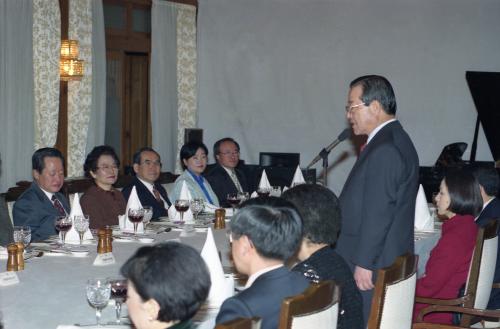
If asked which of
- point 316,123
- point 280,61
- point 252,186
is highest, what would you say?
point 280,61

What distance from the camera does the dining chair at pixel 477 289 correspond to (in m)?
3.69

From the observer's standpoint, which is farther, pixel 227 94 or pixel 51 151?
pixel 227 94

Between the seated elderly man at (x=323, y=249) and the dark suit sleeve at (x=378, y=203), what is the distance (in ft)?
1.73

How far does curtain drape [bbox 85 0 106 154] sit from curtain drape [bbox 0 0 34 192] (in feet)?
2.85

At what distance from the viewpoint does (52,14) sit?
299 inches

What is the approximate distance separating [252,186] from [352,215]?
4959 mm

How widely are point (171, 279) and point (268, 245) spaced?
536 mm

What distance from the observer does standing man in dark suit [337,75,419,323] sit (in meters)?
3.49

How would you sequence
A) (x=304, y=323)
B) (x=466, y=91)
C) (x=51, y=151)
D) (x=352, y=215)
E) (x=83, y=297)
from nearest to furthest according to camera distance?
(x=304, y=323) < (x=83, y=297) < (x=352, y=215) < (x=51, y=151) < (x=466, y=91)

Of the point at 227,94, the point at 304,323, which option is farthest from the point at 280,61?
the point at 304,323

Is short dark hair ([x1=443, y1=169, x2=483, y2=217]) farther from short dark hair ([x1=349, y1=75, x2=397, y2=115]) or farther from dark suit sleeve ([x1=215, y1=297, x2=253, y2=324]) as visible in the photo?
dark suit sleeve ([x1=215, y1=297, x2=253, y2=324])

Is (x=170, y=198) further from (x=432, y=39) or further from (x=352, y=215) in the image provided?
(x=432, y=39)

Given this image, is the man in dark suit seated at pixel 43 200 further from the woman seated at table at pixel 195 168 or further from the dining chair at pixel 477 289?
the dining chair at pixel 477 289

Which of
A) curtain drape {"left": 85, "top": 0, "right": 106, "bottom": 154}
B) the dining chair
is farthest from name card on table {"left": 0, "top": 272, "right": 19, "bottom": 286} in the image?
Answer: curtain drape {"left": 85, "top": 0, "right": 106, "bottom": 154}
